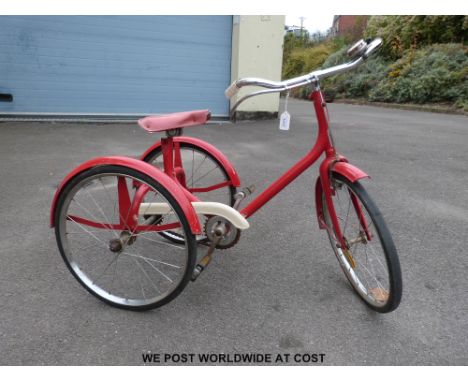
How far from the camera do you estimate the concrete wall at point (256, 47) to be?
25.0 ft

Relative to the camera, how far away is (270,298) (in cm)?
230

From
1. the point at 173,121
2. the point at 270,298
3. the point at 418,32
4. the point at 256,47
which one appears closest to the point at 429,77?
the point at 418,32

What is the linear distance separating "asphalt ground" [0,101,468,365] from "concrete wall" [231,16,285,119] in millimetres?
4083

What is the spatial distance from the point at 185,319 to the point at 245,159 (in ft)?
11.2

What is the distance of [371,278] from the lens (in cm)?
247

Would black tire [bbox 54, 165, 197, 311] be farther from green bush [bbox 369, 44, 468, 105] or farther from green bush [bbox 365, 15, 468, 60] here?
green bush [bbox 365, 15, 468, 60]

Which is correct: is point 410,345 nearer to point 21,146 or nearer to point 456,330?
point 456,330

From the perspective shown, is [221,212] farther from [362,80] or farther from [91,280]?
[362,80]

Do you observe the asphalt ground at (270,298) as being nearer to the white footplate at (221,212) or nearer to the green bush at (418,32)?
the white footplate at (221,212)

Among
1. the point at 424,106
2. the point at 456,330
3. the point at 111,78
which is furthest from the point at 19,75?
the point at 424,106

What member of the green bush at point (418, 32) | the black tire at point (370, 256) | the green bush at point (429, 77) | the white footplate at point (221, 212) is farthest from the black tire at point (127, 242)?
the green bush at point (418, 32)

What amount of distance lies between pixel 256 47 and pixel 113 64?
9.33 feet

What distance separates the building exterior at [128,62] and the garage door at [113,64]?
0.02 meters

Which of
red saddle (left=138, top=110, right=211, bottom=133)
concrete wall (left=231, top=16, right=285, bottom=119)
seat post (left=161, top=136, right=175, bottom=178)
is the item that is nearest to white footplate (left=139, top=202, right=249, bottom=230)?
seat post (left=161, top=136, right=175, bottom=178)
